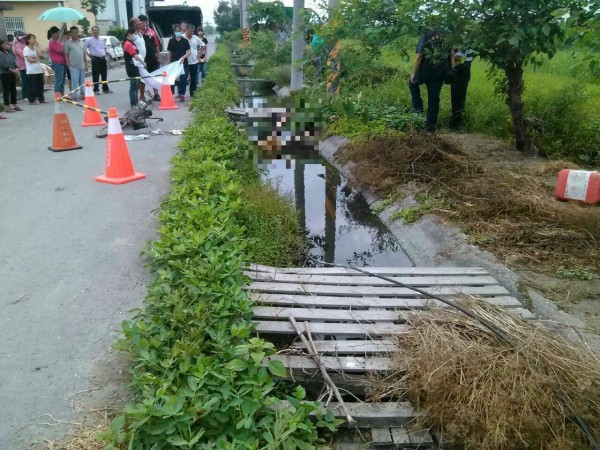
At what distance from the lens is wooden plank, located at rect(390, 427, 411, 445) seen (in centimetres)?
253

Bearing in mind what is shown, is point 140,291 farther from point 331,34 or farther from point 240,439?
point 331,34

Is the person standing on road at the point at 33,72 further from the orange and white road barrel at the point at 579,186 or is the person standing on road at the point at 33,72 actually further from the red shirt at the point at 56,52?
the orange and white road barrel at the point at 579,186

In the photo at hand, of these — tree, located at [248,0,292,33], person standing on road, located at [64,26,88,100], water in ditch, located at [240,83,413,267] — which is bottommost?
water in ditch, located at [240,83,413,267]

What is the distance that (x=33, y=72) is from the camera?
11180mm

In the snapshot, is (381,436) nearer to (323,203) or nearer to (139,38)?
(323,203)

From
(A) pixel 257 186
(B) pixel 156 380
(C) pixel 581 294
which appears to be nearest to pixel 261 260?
(A) pixel 257 186

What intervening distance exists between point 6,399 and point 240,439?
1355mm

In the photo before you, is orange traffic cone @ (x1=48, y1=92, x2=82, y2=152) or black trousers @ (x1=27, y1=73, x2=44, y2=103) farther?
black trousers @ (x1=27, y1=73, x2=44, y2=103)

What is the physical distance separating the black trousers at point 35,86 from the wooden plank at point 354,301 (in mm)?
10333

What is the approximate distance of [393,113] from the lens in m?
9.24

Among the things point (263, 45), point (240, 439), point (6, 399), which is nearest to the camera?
point (240, 439)

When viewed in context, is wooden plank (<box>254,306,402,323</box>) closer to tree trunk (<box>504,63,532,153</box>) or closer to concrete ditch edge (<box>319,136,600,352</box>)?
concrete ditch edge (<box>319,136,600,352</box>)

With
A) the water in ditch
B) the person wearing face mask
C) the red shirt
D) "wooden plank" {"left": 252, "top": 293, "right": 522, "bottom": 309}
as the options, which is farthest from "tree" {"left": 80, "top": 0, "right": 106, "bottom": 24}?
"wooden plank" {"left": 252, "top": 293, "right": 522, "bottom": 309}

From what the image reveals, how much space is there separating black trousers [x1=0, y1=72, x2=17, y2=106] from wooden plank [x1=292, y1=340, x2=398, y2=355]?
33.5 feet
